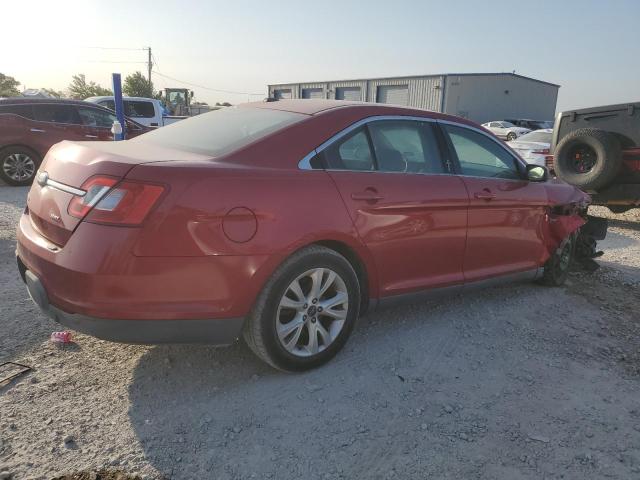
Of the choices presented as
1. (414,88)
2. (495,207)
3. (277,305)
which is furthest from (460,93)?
(277,305)

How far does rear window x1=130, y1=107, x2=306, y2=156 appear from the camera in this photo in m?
2.93

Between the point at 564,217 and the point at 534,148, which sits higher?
the point at 534,148

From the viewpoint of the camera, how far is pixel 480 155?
4035 mm

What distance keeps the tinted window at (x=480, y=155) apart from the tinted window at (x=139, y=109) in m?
14.5

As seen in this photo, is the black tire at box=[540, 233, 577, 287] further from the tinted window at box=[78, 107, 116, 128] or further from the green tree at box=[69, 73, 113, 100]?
the green tree at box=[69, 73, 113, 100]

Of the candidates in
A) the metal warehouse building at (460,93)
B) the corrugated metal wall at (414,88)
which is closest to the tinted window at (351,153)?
the corrugated metal wall at (414,88)

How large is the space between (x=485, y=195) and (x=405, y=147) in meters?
0.78

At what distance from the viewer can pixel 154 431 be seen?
2.46 meters

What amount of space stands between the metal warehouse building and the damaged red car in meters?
39.6

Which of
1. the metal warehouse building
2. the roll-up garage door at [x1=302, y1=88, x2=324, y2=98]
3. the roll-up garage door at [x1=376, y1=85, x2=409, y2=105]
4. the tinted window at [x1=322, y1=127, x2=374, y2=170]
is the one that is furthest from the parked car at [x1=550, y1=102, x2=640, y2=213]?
the roll-up garage door at [x1=302, y1=88, x2=324, y2=98]

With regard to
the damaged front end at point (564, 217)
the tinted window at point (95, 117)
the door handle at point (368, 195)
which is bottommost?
the damaged front end at point (564, 217)

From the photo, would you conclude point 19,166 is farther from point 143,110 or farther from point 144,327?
point 144,327

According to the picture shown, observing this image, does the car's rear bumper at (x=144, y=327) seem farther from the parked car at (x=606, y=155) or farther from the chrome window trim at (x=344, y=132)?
the parked car at (x=606, y=155)

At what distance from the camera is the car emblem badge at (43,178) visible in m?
2.82
